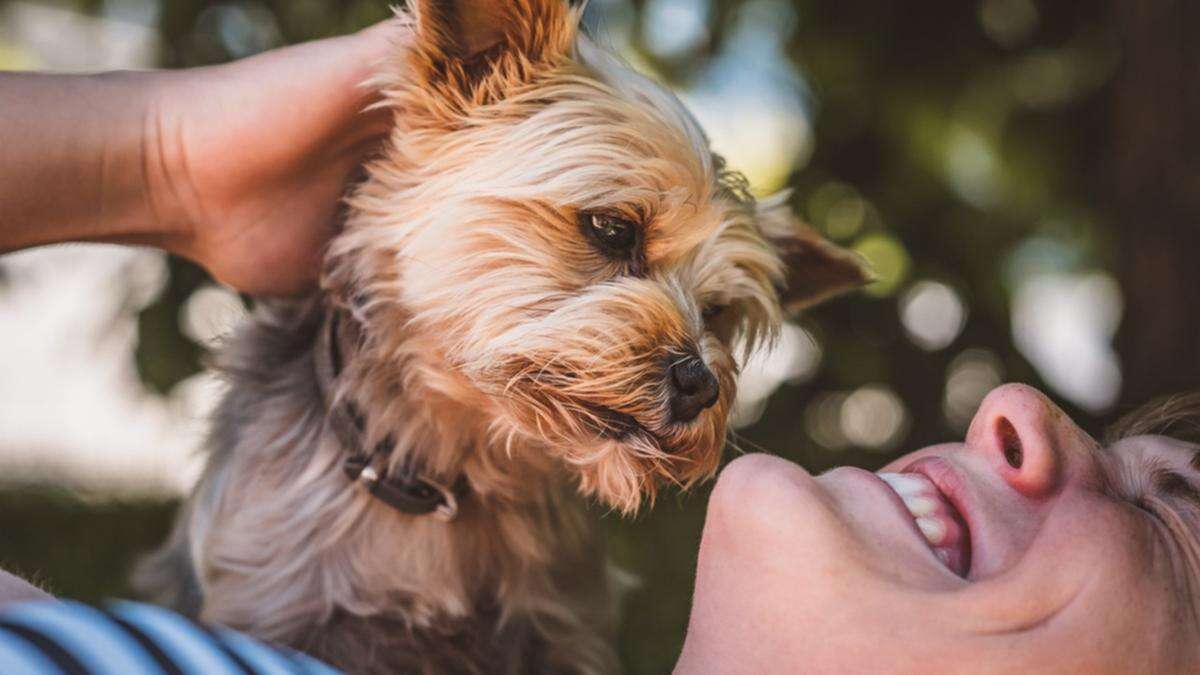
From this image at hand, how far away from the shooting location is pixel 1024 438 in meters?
1.86

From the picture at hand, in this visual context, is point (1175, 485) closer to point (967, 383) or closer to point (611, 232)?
point (611, 232)

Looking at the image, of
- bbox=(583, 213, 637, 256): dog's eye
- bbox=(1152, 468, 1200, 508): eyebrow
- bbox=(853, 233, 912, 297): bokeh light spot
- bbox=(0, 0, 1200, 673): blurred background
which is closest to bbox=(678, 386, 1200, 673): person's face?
bbox=(1152, 468, 1200, 508): eyebrow

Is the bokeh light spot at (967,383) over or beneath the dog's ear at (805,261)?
beneath

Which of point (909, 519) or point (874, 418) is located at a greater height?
point (909, 519)

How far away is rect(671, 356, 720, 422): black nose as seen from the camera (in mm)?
2408

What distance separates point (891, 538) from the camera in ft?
5.71

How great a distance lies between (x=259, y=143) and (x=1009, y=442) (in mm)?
1596

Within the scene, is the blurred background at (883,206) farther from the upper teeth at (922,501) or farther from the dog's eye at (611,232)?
the upper teeth at (922,501)

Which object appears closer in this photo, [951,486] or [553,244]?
[951,486]

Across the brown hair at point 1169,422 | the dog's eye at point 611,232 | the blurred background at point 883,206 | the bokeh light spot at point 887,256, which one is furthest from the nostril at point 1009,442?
the bokeh light spot at point 887,256

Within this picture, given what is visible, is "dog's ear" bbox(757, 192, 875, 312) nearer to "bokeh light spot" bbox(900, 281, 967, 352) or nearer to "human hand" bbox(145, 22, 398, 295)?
"human hand" bbox(145, 22, 398, 295)

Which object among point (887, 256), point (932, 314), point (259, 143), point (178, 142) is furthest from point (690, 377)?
point (932, 314)

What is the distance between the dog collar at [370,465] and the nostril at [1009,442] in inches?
52.5

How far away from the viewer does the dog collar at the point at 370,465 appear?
2.74 m
